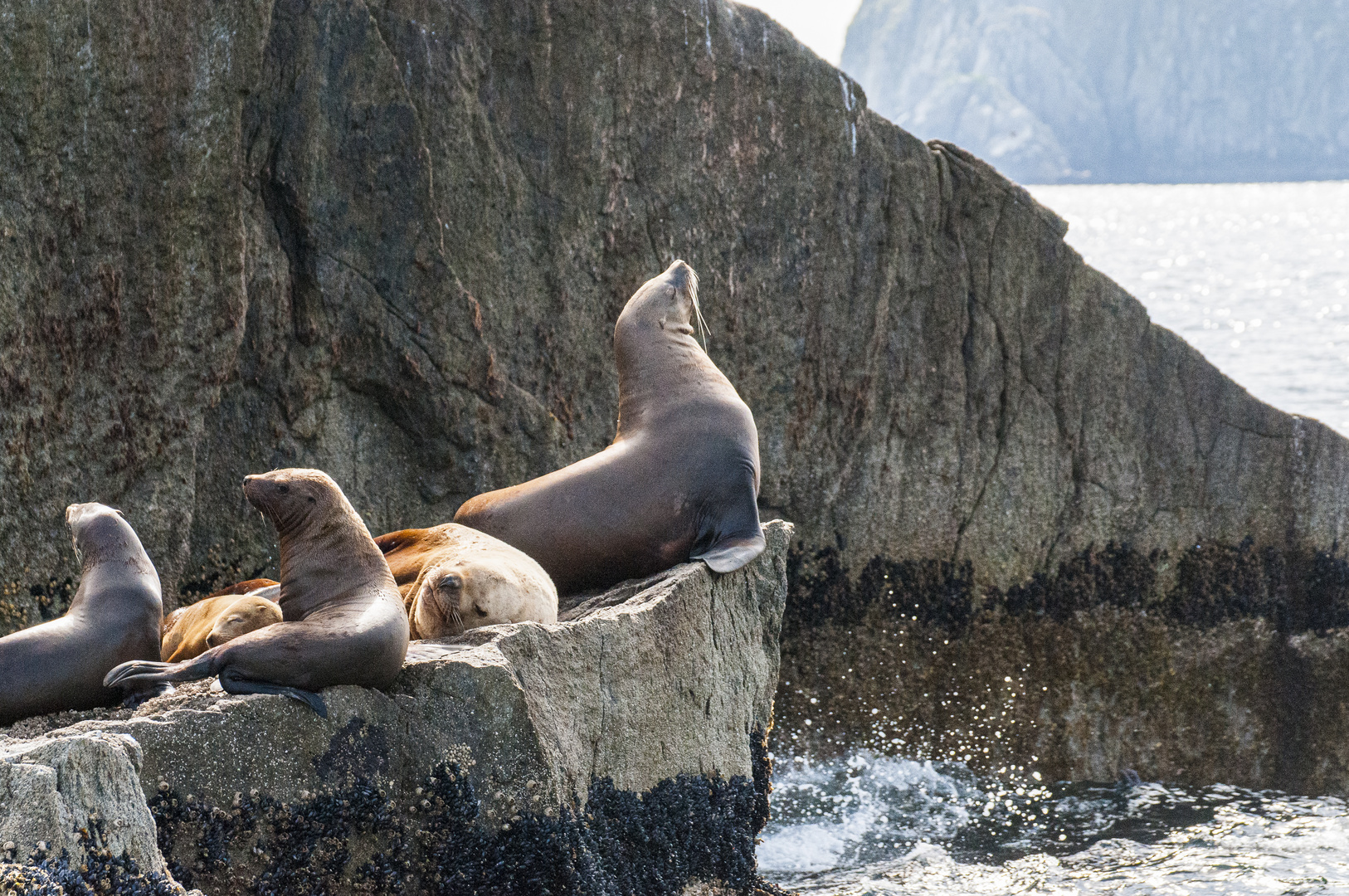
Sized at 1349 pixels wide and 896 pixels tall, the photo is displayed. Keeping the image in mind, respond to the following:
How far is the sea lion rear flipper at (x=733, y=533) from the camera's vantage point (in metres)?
4.96

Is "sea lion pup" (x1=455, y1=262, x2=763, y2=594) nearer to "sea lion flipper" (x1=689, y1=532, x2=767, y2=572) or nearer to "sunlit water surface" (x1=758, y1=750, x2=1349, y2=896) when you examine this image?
"sea lion flipper" (x1=689, y1=532, x2=767, y2=572)

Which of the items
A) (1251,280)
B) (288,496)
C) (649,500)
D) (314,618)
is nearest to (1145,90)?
(1251,280)

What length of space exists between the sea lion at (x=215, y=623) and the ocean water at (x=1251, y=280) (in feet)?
28.0

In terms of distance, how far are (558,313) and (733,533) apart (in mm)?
2228

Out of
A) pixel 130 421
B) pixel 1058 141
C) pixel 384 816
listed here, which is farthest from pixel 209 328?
pixel 1058 141

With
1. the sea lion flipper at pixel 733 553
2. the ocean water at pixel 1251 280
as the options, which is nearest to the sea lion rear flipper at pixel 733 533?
the sea lion flipper at pixel 733 553

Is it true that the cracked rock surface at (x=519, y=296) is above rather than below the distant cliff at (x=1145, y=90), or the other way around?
below

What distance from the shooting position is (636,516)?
17.4ft

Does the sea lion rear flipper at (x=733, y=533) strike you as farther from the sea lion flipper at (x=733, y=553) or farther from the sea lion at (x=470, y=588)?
the sea lion at (x=470, y=588)

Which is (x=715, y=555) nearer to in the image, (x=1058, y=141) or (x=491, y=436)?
(x=491, y=436)

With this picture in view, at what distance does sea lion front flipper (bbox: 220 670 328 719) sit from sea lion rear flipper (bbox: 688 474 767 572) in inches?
69.8

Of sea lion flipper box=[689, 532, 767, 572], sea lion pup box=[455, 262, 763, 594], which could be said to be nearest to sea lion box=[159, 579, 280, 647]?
sea lion pup box=[455, 262, 763, 594]

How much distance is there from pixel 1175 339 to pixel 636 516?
4.22m

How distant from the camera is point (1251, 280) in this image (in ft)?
137
